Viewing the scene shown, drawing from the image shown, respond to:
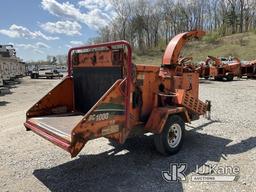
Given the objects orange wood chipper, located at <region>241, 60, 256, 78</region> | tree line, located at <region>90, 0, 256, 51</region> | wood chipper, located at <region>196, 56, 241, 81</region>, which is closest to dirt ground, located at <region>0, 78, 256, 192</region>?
wood chipper, located at <region>196, 56, 241, 81</region>

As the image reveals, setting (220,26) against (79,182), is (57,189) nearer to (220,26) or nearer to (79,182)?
(79,182)

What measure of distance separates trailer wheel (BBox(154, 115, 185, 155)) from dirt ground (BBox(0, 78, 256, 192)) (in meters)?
0.15

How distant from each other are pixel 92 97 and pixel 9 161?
6.52 ft

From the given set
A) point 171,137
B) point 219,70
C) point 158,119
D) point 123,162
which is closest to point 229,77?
point 219,70

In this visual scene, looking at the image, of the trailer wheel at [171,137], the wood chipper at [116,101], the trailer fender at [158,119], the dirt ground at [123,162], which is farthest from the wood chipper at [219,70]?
the trailer fender at [158,119]

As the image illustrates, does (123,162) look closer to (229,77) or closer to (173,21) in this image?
(229,77)

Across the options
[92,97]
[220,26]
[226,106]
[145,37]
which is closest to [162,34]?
[145,37]

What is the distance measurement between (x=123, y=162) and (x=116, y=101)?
1.39 metres

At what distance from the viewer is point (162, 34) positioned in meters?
74.9

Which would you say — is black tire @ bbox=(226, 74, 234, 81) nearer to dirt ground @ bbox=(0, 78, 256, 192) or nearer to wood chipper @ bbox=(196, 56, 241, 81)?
wood chipper @ bbox=(196, 56, 241, 81)

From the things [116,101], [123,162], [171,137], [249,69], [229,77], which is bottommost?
[123,162]

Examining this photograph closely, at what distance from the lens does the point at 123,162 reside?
5371mm

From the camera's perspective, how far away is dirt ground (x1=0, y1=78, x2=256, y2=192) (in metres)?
4.45

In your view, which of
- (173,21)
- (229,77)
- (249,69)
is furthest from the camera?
(173,21)
